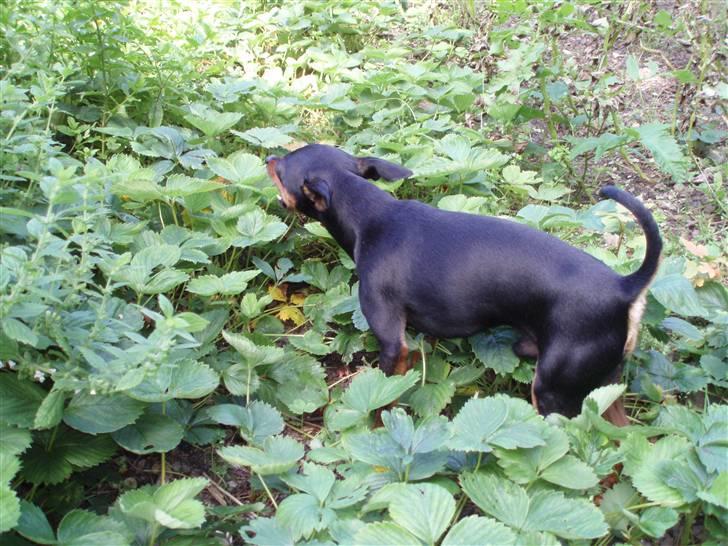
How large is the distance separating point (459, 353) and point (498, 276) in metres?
0.59

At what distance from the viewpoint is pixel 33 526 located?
6.90ft

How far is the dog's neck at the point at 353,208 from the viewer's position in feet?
11.2

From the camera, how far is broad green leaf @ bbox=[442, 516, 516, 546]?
203 centimetres

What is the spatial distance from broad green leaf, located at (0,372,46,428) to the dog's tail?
2.08 meters

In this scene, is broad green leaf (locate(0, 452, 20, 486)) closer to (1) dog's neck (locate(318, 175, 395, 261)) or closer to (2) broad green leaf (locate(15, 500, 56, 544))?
(2) broad green leaf (locate(15, 500, 56, 544))

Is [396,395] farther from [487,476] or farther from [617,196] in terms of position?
[617,196]

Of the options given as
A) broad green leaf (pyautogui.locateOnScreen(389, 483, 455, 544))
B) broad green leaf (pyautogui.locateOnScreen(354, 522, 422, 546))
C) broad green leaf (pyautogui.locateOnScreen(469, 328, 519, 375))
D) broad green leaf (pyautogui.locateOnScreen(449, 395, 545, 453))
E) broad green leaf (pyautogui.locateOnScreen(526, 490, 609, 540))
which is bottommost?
broad green leaf (pyautogui.locateOnScreen(469, 328, 519, 375))

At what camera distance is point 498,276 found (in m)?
3.04

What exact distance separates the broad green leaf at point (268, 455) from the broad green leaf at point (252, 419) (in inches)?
4.1

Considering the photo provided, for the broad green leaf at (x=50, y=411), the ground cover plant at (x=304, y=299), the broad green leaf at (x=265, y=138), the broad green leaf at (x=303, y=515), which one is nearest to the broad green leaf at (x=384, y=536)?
the ground cover plant at (x=304, y=299)

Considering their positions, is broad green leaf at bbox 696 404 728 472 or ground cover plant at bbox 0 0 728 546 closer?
ground cover plant at bbox 0 0 728 546

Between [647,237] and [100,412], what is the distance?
2.00 m

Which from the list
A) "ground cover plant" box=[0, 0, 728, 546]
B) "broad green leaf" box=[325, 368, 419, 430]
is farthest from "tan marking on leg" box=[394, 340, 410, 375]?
"broad green leaf" box=[325, 368, 419, 430]

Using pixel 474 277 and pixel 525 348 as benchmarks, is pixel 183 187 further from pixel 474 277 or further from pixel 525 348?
pixel 525 348
